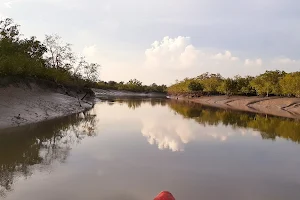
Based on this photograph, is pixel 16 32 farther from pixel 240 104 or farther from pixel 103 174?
pixel 240 104

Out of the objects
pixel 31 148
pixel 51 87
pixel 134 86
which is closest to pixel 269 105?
pixel 51 87

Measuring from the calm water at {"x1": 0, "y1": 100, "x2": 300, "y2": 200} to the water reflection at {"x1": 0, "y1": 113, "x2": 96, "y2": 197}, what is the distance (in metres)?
0.03

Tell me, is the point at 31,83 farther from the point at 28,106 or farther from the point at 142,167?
the point at 142,167

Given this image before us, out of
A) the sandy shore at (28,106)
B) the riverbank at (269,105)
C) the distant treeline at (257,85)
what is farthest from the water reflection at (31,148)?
the distant treeline at (257,85)

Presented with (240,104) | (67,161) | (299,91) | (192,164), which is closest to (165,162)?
(192,164)

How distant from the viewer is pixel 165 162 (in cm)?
1178

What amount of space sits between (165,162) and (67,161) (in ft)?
12.8

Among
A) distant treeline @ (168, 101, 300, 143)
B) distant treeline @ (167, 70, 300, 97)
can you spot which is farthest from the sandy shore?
distant treeline @ (167, 70, 300, 97)

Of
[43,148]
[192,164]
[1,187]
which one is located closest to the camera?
[1,187]

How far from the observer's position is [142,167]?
10.9 m

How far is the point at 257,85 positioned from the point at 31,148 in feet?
223

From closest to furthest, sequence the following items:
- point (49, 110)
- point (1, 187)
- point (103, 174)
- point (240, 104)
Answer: point (1, 187) < point (103, 174) < point (49, 110) < point (240, 104)

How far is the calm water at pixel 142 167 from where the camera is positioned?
8.35 m

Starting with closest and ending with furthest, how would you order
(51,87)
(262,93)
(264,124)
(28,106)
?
1. (28,106)
2. (264,124)
3. (51,87)
4. (262,93)
